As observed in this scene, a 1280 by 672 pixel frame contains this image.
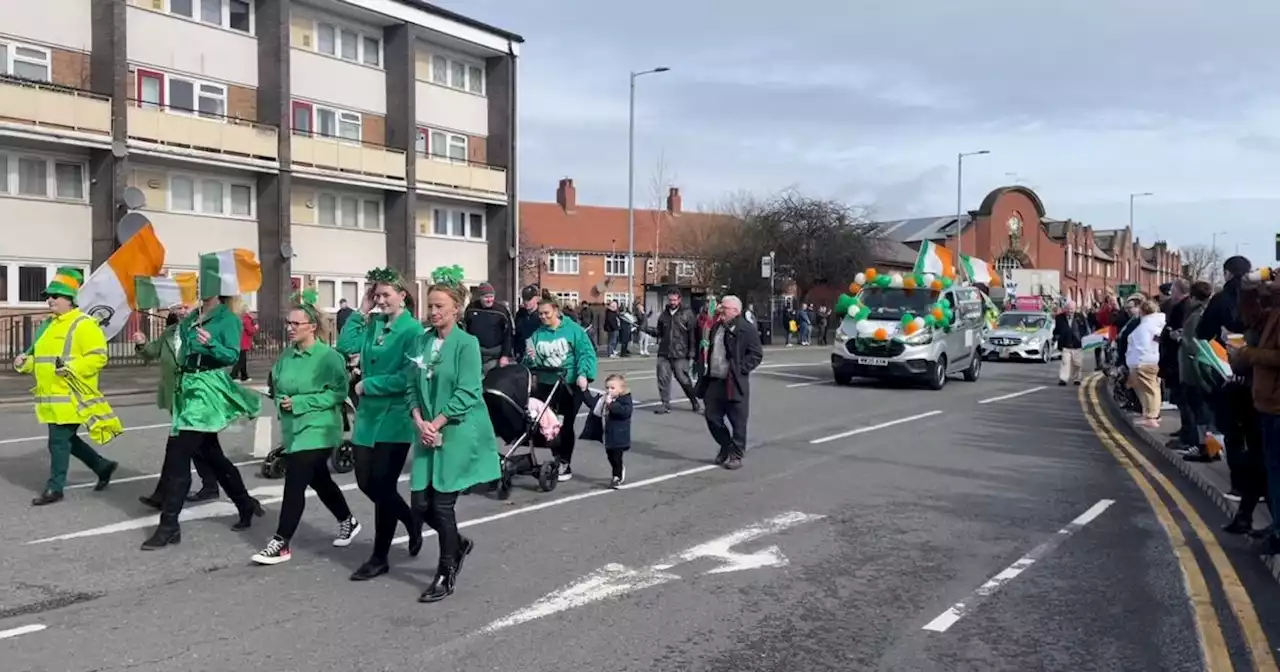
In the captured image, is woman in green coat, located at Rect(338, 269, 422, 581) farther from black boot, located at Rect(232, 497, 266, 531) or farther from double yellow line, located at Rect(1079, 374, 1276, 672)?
double yellow line, located at Rect(1079, 374, 1276, 672)

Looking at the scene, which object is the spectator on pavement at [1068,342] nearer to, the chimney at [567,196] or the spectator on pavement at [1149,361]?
the spectator on pavement at [1149,361]

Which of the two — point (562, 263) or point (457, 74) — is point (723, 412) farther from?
point (562, 263)

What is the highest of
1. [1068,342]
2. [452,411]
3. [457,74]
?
[457,74]

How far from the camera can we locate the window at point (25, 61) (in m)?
24.7

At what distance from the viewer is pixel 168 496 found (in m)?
6.94

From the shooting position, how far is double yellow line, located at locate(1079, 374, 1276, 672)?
5.18 metres

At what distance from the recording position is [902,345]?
19734 mm

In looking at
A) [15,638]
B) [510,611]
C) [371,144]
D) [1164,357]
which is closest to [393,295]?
[510,611]

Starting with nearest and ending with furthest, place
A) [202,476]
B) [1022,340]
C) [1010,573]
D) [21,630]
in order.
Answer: [21,630], [1010,573], [202,476], [1022,340]

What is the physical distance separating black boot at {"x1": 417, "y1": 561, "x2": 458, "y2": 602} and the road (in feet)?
0.25

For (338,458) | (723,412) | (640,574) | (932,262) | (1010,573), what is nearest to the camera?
(640,574)

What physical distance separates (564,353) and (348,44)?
2779 centimetres

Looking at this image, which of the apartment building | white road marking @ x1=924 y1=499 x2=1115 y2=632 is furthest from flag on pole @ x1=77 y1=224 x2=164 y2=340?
the apartment building

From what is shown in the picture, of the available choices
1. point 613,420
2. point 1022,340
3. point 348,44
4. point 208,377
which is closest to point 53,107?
point 348,44
